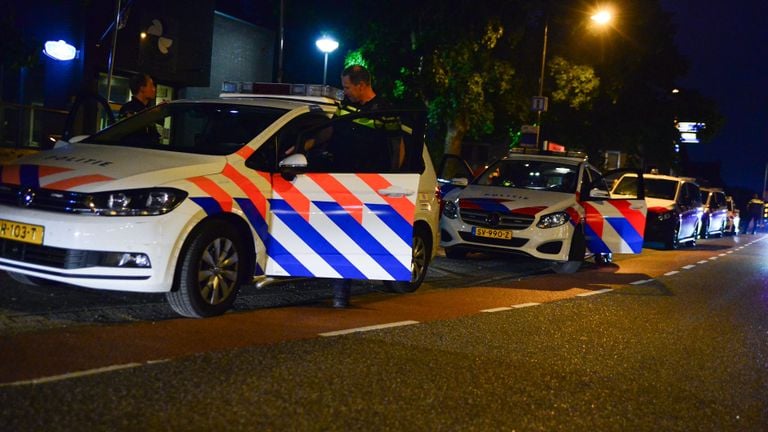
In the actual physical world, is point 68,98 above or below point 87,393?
above

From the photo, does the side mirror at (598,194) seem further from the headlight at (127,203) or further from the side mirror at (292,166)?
the headlight at (127,203)


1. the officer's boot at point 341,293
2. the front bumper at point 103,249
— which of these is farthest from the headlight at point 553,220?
the front bumper at point 103,249

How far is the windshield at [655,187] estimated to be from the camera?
21.3m

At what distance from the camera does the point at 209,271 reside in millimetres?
6906

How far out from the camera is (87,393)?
4.57 m

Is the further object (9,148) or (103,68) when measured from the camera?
(103,68)

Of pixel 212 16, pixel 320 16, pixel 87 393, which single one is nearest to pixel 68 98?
pixel 212 16

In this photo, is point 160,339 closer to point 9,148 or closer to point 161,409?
point 161,409

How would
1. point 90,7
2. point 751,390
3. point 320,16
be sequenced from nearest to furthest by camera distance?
point 751,390
point 90,7
point 320,16

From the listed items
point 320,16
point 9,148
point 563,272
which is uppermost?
point 320,16

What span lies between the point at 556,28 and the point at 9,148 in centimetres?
2134

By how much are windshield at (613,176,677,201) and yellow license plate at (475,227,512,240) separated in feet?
32.5

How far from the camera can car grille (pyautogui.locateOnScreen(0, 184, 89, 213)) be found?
640cm

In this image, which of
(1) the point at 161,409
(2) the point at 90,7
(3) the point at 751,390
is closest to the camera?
(1) the point at 161,409
